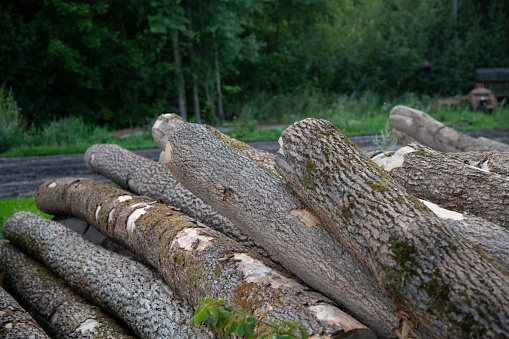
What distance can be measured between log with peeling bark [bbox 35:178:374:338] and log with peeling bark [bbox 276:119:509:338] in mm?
354

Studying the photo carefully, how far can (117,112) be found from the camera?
15.1 meters

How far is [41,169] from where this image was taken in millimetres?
7832

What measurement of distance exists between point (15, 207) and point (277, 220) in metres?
4.55

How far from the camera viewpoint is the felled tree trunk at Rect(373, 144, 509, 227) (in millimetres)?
2814

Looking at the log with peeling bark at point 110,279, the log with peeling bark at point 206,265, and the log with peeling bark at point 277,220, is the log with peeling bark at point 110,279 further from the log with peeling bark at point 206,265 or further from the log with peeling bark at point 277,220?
the log with peeling bark at point 277,220

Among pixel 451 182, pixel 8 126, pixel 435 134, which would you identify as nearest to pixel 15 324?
pixel 451 182

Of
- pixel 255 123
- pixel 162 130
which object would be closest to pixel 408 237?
pixel 162 130

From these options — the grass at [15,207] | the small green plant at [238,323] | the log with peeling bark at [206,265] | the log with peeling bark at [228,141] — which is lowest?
the grass at [15,207]

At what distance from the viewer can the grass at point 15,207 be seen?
5113 mm

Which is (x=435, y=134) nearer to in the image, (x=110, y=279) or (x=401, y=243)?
(x=401, y=243)

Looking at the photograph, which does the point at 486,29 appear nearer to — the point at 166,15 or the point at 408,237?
the point at 166,15

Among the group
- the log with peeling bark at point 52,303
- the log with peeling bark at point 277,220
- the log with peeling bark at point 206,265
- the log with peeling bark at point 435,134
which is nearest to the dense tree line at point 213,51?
the log with peeling bark at point 435,134

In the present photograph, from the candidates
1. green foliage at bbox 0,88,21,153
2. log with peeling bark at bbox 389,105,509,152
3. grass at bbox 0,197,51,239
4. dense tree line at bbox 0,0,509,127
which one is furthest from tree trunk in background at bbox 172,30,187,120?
log with peeling bark at bbox 389,105,509,152

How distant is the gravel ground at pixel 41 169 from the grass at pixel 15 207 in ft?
1.75
